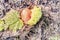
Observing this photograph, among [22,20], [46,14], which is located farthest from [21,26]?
[46,14]

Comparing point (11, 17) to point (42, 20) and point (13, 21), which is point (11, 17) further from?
point (42, 20)

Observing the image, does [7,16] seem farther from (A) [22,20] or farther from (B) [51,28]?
(B) [51,28]

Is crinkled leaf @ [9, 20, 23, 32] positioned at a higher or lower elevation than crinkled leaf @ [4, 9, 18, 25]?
Result: lower

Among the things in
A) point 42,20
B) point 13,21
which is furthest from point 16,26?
point 42,20

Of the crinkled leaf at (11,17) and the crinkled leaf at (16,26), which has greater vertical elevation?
the crinkled leaf at (11,17)

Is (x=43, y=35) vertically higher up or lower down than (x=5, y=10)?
lower down

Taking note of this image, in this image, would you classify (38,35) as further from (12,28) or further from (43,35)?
(12,28)

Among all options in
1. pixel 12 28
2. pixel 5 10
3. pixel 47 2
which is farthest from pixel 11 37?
pixel 47 2

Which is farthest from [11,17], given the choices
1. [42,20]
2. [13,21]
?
[42,20]

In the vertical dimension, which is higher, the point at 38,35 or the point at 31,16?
the point at 31,16
